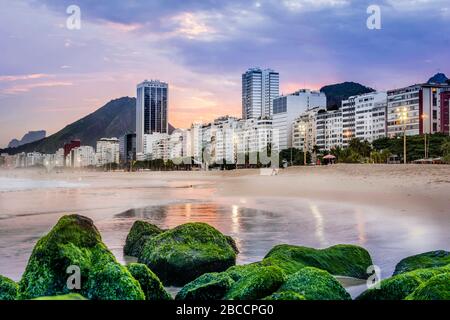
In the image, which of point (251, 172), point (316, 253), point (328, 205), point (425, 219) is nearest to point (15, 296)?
point (316, 253)

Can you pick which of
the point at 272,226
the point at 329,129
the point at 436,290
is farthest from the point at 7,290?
the point at 329,129

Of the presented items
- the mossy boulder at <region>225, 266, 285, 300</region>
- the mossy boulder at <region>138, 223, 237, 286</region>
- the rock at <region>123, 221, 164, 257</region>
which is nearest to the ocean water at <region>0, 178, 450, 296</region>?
the rock at <region>123, 221, 164, 257</region>

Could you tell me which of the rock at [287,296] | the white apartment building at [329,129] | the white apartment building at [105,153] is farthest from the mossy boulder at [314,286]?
the white apartment building at [105,153]

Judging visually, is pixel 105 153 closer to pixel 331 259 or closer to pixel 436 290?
pixel 331 259

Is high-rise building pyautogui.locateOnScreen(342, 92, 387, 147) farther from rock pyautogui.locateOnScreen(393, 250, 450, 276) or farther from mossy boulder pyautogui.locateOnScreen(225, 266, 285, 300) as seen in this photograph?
mossy boulder pyautogui.locateOnScreen(225, 266, 285, 300)

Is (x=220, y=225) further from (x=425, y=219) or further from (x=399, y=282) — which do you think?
(x=399, y=282)
